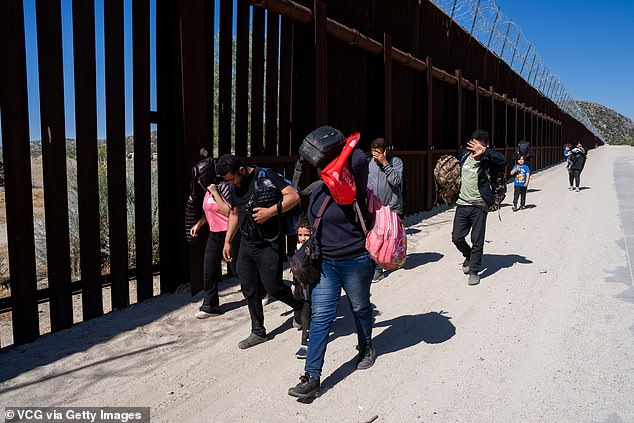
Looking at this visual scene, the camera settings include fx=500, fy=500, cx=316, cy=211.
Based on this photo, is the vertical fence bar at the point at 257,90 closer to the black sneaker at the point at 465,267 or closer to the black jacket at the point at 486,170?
the black jacket at the point at 486,170

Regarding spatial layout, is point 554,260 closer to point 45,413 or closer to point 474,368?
point 474,368

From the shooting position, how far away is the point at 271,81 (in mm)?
6602

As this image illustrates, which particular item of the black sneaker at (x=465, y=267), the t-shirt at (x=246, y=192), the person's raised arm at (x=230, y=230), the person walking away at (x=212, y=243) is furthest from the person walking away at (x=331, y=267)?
the black sneaker at (x=465, y=267)

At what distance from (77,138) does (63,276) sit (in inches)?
46.1

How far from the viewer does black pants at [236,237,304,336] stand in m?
3.78

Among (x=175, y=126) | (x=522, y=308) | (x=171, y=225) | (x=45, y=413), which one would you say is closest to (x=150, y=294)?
(x=171, y=225)

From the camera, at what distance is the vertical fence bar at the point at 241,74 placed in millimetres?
5906

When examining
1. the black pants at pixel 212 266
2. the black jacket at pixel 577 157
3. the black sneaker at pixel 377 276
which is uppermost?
the black jacket at pixel 577 157

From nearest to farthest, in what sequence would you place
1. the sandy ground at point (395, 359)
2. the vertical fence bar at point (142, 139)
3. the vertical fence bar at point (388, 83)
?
1. the sandy ground at point (395, 359)
2. the vertical fence bar at point (142, 139)
3. the vertical fence bar at point (388, 83)

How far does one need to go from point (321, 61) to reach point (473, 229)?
10.8 feet

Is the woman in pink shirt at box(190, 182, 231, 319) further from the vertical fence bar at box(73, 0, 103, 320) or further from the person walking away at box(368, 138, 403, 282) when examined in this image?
the person walking away at box(368, 138, 403, 282)

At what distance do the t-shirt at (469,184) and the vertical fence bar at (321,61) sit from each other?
2.34m

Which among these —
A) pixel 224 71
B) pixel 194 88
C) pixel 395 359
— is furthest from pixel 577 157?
pixel 395 359

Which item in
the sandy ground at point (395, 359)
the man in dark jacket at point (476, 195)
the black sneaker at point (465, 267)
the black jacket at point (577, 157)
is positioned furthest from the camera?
the black jacket at point (577, 157)
